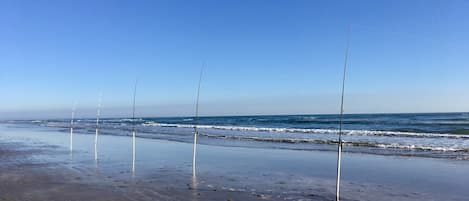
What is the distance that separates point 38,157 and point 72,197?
890 centimetres

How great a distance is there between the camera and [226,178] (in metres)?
11.0

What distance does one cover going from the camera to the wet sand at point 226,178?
884 cm

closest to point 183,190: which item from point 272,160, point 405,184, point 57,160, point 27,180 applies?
point 27,180

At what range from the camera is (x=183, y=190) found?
916 centimetres

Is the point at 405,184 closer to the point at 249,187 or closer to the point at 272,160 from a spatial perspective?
the point at 249,187

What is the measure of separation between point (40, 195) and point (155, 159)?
22.2 ft

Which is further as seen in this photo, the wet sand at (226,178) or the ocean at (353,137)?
the ocean at (353,137)

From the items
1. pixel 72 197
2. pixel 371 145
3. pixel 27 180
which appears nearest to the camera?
pixel 72 197

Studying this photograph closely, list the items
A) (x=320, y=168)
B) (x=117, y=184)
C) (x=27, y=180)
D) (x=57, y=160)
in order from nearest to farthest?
(x=117, y=184) < (x=27, y=180) < (x=320, y=168) < (x=57, y=160)

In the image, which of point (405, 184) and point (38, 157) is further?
point (38, 157)

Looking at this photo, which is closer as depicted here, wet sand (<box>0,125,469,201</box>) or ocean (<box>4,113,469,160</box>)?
wet sand (<box>0,125,469,201</box>)

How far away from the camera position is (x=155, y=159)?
15.3m

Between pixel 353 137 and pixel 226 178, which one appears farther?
pixel 353 137

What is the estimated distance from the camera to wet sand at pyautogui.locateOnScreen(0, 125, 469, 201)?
8.84 m
